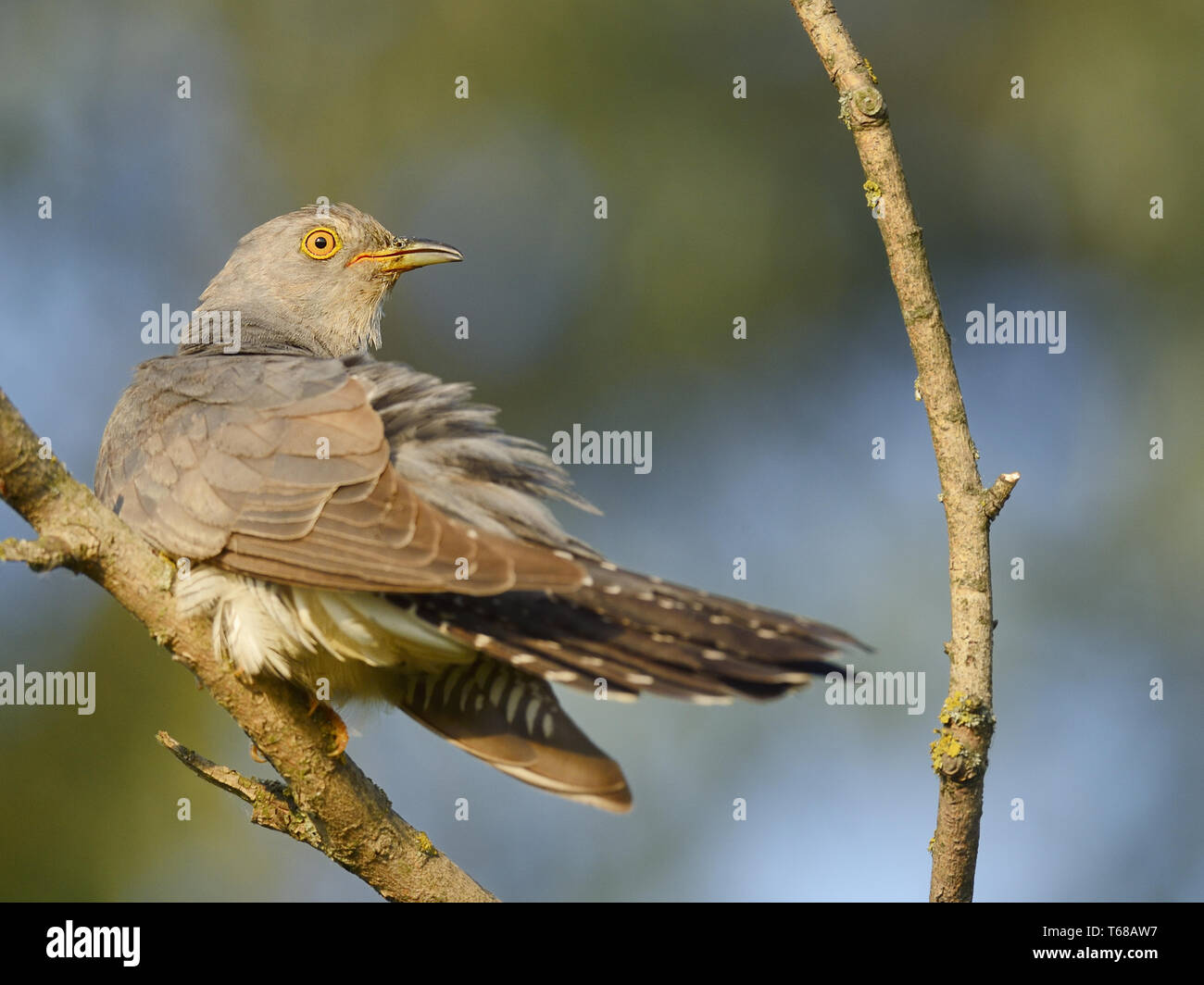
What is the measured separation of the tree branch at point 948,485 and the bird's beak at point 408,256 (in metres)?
2.40

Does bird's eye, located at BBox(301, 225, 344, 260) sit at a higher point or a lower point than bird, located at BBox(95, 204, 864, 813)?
higher

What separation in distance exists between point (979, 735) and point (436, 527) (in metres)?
1.29

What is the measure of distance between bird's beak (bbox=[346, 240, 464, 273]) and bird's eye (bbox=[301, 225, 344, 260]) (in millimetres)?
88

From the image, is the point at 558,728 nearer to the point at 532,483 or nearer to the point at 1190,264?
the point at 532,483

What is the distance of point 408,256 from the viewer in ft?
16.3

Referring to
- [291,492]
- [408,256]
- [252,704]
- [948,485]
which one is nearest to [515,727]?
[252,704]

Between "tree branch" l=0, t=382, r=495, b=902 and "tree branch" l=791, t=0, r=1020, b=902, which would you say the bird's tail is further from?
"tree branch" l=791, t=0, r=1020, b=902

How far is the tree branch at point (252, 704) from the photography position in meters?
2.57

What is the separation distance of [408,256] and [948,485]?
9.69 feet

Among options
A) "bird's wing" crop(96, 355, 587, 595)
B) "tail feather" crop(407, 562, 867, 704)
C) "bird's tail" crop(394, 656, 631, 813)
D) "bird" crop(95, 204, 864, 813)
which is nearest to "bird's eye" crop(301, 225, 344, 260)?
"bird" crop(95, 204, 864, 813)

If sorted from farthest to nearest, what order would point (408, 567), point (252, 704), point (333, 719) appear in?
point (333, 719) → point (252, 704) → point (408, 567)

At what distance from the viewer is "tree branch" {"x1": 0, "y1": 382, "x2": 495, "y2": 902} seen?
8.45ft

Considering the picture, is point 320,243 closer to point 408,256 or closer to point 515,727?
point 408,256

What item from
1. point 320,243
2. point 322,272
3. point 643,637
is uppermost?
point 320,243
